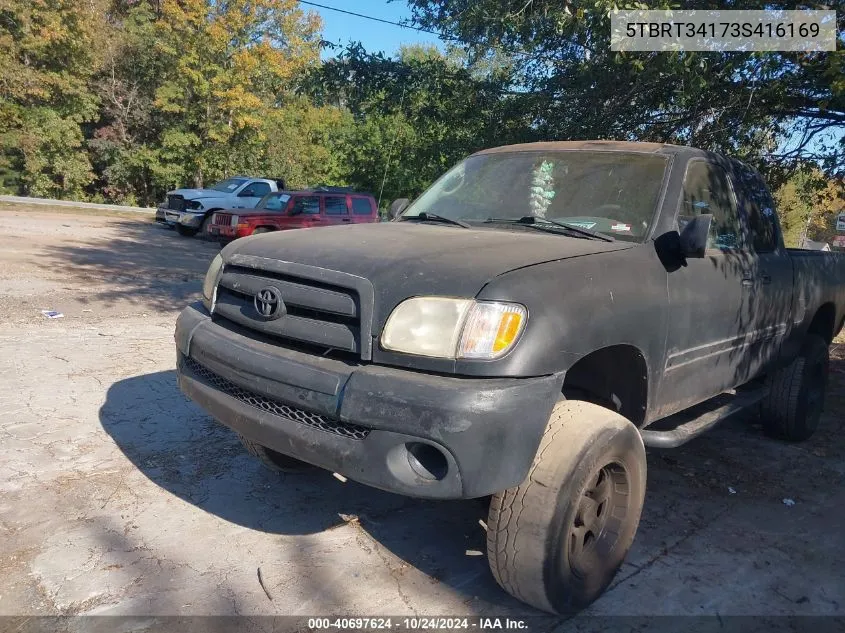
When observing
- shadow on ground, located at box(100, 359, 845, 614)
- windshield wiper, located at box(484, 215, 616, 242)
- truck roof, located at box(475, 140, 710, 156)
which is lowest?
shadow on ground, located at box(100, 359, 845, 614)

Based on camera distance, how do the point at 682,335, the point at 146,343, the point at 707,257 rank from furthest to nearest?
1. the point at 146,343
2. the point at 707,257
3. the point at 682,335

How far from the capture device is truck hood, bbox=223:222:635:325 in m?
2.66

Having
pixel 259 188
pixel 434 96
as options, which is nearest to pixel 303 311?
pixel 434 96

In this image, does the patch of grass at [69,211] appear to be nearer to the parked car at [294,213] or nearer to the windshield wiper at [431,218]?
the parked car at [294,213]

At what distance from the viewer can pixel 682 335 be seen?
11.1 feet

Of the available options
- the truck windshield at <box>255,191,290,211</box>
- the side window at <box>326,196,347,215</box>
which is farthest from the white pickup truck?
the side window at <box>326,196,347,215</box>

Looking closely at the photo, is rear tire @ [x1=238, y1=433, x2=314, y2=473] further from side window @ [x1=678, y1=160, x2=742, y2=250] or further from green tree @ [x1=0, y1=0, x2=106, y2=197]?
green tree @ [x1=0, y1=0, x2=106, y2=197]

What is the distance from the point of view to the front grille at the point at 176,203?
19781 millimetres

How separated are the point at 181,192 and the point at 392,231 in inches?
733

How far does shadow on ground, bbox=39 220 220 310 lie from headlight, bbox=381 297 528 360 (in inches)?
273

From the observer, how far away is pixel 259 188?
832 inches

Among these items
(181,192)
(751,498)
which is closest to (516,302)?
(751,498)

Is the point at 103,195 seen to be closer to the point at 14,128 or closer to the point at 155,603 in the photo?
the point at 14,128

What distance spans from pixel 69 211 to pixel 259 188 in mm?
7571
